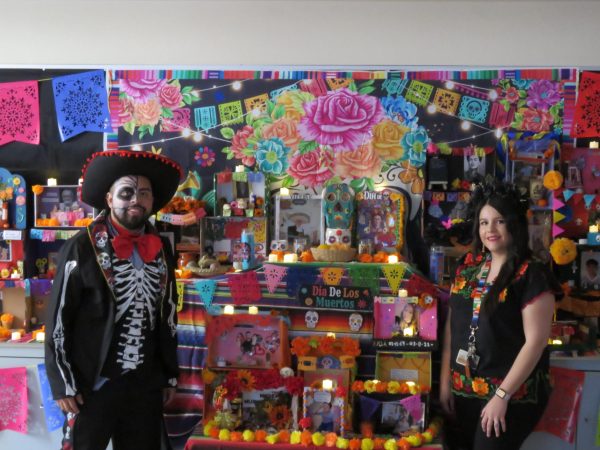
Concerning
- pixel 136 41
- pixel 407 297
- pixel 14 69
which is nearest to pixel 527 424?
pixel 407 297

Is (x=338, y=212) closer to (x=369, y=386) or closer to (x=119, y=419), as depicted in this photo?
(x=369, y=386)

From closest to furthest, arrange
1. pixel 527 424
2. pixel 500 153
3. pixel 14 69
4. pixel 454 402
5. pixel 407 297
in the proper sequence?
pixel 527 424, pixel 454 402, pixel 407 297, pixel 500 153, pixel 14 69

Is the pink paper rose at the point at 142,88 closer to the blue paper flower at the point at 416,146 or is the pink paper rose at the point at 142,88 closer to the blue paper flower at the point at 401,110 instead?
the blue paper flower at the point at 401,110

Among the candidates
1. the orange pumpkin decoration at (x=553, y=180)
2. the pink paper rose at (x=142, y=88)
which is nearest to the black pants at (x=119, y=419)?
the pink paper rose at (x=142, y=88)

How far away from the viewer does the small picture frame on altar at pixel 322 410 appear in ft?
10.4

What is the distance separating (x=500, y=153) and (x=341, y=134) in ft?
3.15

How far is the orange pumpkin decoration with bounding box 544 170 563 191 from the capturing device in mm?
3623

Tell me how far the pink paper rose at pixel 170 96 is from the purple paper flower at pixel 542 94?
2150mm

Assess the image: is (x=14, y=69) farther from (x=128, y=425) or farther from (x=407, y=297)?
(x=407, y=297)

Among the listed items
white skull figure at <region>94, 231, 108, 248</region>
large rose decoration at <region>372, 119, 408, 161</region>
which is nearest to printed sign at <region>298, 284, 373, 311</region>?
large rose decoration at <region>372, 119, 408, 161</region>

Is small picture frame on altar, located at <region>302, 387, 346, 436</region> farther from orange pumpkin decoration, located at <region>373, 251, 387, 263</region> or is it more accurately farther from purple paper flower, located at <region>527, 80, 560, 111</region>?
purple paper flower, located at <region>527, 80, 560, 111</region>

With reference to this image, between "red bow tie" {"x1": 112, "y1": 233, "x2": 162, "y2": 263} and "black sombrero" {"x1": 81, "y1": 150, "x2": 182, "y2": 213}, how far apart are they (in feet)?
0.62

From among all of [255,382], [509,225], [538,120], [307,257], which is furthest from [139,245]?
[538,120]

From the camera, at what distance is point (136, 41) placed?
4016 millimetres
